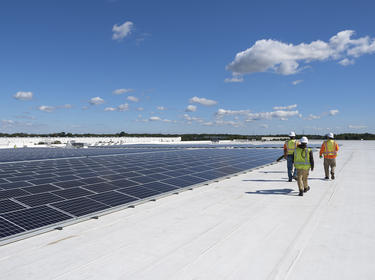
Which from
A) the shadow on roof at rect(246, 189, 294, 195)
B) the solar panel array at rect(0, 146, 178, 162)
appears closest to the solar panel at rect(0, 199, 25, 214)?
the shadow on roof at rect(246, 189, 294, 195)

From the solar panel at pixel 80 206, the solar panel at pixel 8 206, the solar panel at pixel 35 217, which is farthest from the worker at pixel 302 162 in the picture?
the solar panel at pixel 8 206

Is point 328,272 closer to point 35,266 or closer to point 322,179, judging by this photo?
point 35,266

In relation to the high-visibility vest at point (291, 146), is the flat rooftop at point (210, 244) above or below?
below

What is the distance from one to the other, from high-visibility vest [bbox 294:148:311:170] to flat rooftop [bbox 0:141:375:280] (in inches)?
59.7

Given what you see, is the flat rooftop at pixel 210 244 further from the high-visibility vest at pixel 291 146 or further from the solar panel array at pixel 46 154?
the solar panel array at pixel 46 154

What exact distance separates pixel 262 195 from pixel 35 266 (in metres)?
7.74

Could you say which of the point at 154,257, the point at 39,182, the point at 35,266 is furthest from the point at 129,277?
the point at 39,182

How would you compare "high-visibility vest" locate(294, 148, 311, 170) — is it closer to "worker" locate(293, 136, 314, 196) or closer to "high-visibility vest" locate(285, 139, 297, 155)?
"worker" locate(293, 136, 314, 196)

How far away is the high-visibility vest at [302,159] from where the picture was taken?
9.86 meters

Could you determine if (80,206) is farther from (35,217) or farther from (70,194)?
(70,194)

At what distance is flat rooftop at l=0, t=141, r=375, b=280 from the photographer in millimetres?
4383

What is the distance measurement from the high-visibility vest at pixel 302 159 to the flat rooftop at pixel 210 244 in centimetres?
152

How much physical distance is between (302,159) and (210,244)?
611cm

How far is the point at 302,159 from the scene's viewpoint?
994 centimetres
